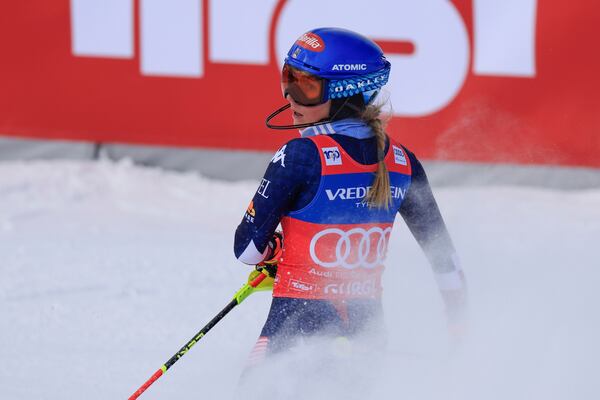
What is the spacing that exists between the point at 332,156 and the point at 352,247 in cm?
27

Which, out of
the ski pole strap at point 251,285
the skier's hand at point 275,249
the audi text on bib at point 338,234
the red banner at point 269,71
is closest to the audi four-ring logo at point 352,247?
the audi text on bib at point 338,234

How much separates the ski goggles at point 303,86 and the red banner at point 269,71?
3.33 meters

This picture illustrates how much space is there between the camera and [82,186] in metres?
6.28

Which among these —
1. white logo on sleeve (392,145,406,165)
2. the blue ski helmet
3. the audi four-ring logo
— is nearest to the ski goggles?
the blue ski helmet

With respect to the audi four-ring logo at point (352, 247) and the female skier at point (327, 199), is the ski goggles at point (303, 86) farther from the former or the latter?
the audi four-ring logo at point (352, 247)

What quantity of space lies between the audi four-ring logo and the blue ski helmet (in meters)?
0.37

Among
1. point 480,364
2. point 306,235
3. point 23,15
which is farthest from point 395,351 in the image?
point 23,15

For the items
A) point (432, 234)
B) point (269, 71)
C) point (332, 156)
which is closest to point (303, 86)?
point (332, 156)

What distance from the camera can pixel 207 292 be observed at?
4688 millimetres

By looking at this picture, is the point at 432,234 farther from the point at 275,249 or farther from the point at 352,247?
the point at 275,249

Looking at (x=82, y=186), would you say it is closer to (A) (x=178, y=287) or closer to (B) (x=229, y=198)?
(B) (x=229, y=198)

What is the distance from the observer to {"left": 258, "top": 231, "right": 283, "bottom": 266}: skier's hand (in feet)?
8.30

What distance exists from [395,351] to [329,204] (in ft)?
4.36

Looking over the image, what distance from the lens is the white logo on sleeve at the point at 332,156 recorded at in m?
2.41
